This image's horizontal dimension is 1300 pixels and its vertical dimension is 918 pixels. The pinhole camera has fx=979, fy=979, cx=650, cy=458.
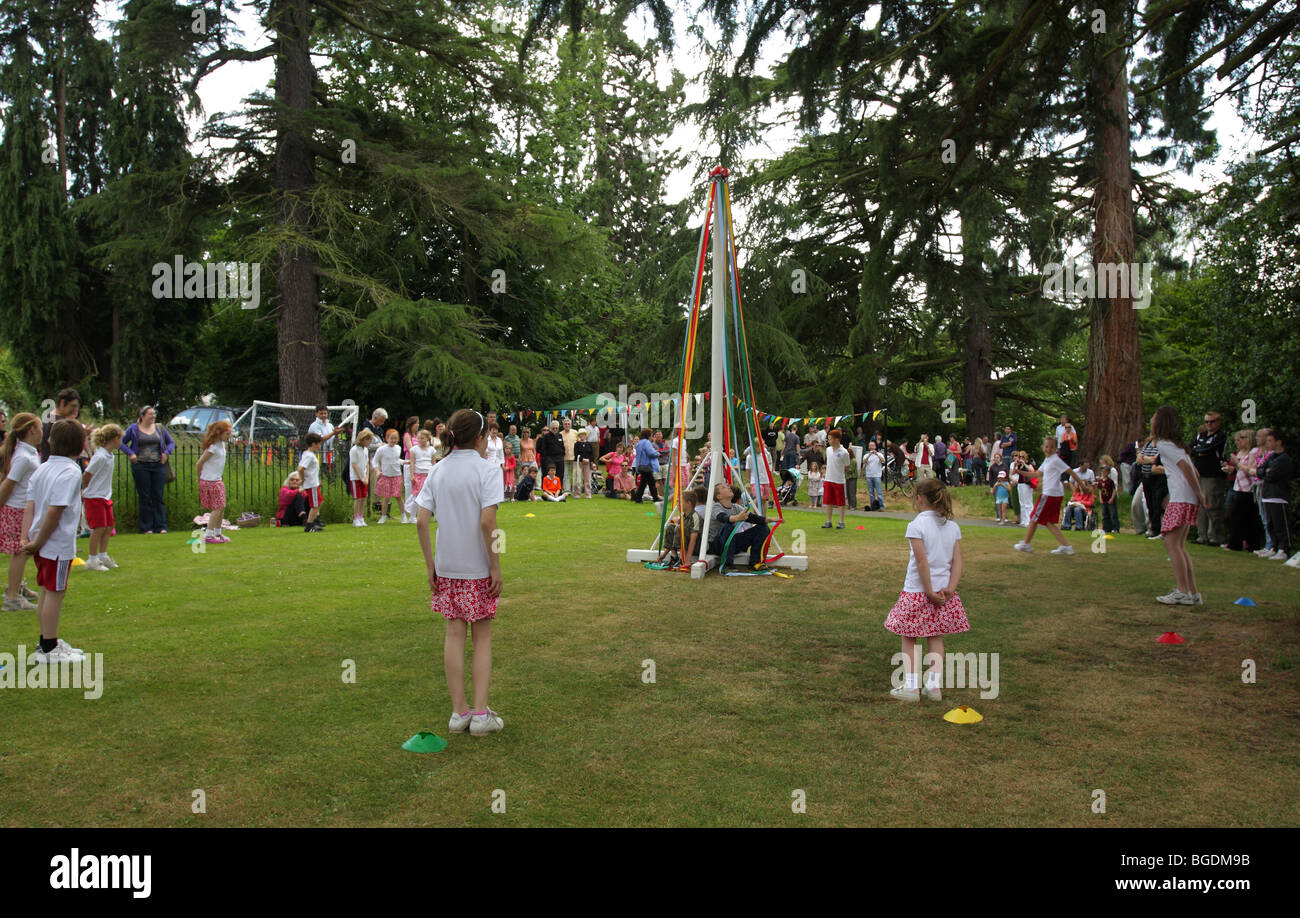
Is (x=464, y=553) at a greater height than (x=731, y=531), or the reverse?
(x=464, y=553)

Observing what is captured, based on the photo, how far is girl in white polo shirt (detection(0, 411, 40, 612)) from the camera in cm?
846

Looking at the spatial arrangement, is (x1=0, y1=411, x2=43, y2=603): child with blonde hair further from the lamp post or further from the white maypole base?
the lamp post

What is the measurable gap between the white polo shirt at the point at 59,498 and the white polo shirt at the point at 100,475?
4.89 m

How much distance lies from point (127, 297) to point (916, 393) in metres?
27.3

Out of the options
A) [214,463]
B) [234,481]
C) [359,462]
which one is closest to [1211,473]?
[359,462]

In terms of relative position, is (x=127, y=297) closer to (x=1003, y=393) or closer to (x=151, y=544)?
(x=151, y=544)

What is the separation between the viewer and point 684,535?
12.5 metres

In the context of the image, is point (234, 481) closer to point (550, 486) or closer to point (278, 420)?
point (278, 420)

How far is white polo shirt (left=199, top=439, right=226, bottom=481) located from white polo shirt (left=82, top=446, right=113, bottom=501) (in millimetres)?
1702

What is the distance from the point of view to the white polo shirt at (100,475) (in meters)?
11.8

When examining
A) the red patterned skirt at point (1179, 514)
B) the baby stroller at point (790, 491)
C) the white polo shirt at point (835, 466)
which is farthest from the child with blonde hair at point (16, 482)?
the baby stroller at point (790, 491)

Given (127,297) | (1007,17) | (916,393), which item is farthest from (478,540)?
(916,393)

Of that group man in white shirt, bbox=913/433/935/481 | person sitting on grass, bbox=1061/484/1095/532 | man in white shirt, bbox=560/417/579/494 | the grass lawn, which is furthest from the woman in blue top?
man in white shirt, bbox=913/433/935/481

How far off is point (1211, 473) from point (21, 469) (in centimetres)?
1590
